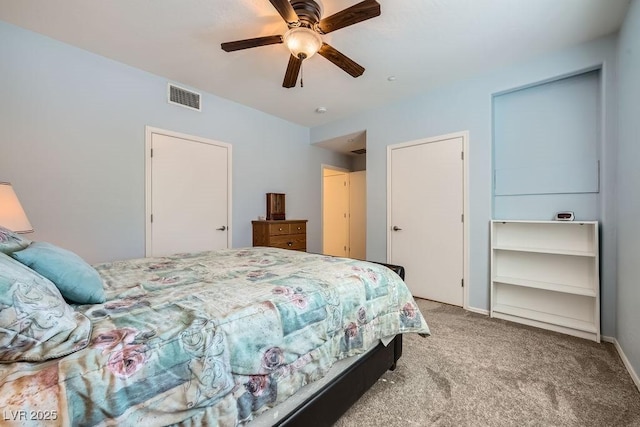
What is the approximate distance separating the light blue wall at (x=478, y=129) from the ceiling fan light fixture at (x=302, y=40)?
1902 mm

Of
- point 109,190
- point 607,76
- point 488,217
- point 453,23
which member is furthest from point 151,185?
point 607,76

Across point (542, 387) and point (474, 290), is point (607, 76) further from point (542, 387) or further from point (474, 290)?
point (542, 387)

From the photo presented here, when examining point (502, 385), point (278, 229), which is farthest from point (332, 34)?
point (502, 385)

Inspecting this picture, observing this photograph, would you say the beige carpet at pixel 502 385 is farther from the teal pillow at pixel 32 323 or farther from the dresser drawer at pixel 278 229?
the dresser drawer at pixel 278 229

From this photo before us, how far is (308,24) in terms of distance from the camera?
1.83m

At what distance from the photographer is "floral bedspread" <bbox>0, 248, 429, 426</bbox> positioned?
0.62 metres

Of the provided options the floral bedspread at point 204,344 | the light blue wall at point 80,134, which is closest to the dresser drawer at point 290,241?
the light blue wall at point 80,134

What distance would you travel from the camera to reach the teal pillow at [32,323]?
63 centimetres

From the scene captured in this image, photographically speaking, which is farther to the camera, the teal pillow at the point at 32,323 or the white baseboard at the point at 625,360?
the white baseboard at the point at 625,360

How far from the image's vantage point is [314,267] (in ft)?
5.26

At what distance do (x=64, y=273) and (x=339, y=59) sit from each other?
2.14 meters

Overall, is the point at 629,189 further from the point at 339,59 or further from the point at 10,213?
the point at 10,213

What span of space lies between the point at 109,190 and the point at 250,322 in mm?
2524

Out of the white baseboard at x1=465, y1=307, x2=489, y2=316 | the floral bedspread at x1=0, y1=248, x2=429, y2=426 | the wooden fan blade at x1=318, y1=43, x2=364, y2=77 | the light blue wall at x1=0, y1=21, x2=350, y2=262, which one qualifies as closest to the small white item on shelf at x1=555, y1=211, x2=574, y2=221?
the white baseboard at x1=465, y1=307, x2=489, y2=316
